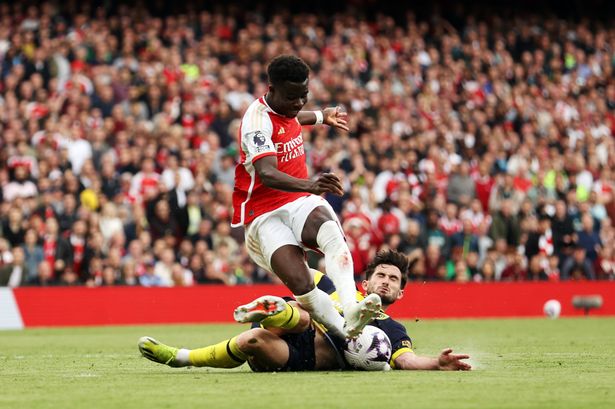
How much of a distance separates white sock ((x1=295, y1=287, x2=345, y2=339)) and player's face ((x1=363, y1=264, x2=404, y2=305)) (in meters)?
0.39

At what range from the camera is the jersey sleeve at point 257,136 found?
9.65 m

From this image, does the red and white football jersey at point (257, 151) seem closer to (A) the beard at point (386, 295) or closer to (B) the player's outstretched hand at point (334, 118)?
(B) the player's outstretched hand at point (334, 118)

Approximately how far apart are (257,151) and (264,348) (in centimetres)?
158

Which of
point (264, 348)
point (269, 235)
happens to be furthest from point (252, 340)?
point (269, 235)

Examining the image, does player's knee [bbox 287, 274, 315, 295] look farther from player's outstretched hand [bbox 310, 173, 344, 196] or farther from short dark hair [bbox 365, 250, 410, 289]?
player's outstretched hand [bbox 310, 173, 344, 196]

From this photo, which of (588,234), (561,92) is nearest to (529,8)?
(561,92)

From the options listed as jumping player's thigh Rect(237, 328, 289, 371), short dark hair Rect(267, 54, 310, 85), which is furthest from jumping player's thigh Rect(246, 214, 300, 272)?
short dark hair Rect(267, 54, 310, 85)

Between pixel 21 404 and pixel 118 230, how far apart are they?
1266 cm

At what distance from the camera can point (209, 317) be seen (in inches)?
808

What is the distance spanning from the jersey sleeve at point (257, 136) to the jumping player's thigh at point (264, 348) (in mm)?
1424

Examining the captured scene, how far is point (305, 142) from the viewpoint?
22844mm

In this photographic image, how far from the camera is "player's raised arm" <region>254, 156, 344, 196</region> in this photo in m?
9.34

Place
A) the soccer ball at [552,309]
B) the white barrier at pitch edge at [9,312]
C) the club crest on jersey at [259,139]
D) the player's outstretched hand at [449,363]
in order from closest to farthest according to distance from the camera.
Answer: the player's outstretched hand at [449,363] → the club crest on jersey at [259,139] → the white barrier at pitch edge at [9,312] → the soccer ball at [552,309]

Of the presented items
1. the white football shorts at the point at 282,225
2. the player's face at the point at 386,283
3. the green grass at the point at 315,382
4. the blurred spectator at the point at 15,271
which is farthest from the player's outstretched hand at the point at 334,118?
the blurred spectator at the point at 15,271
